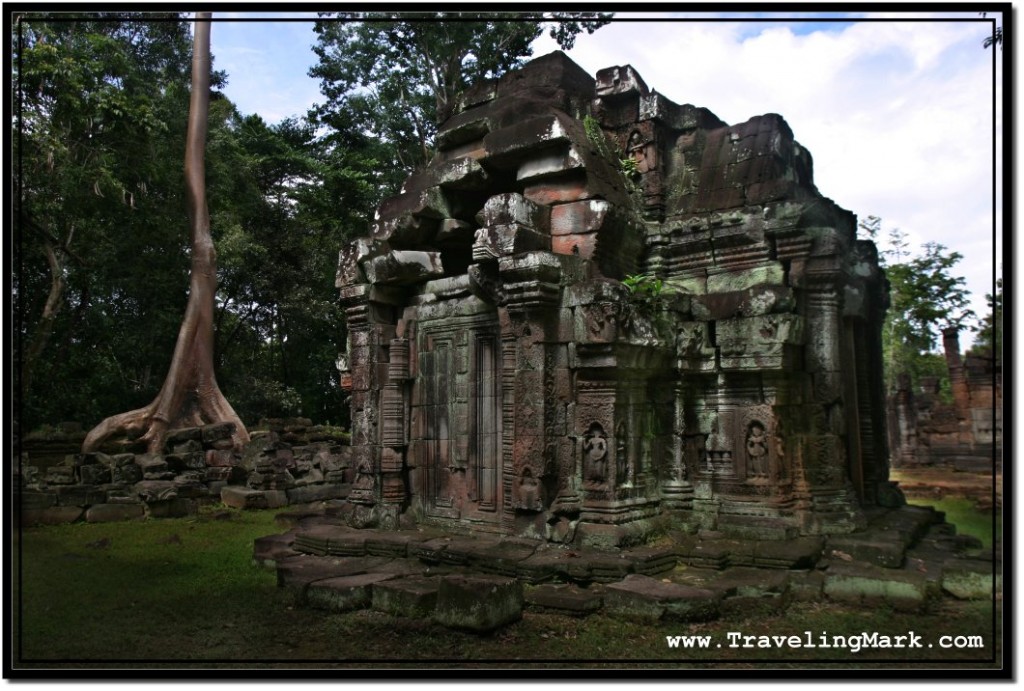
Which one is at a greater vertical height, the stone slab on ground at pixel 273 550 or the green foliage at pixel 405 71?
the green foliage at pixel 405 71

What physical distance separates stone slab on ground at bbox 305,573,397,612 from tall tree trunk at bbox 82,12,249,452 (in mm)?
11140

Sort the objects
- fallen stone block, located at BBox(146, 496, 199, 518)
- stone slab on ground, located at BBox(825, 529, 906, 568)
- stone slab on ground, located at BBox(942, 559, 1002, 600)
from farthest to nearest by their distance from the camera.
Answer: fallen stone block, located at BBox(146, 496, 199, 518), stone slab on ground, located at BBox(825, 529, 906, 568), stone slab on ground, located at BBox(942, 559, 1002, 600)

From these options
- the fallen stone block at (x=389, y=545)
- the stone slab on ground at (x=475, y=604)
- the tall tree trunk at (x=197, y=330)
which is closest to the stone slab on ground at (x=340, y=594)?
the stone slab on ground at (x=475, y=604)

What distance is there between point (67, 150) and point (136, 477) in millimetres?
6035

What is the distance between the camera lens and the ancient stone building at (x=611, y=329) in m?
7.16

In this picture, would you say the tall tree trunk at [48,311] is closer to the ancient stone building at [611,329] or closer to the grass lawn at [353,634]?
the ancient stone building at [611,329]

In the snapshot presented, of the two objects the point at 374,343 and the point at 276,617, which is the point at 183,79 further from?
the point at 276,617

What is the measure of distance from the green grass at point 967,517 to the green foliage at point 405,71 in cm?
1316

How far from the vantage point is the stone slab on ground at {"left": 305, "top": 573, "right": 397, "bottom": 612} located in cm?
592

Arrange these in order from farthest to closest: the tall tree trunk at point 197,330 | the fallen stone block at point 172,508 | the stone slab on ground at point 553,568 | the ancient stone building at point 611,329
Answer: the tall tree trunk at point 197,330 < the fallen stone block at point 172,508 < the ancient stone building at point 611,329 < the stone slab on ground at point 553,568

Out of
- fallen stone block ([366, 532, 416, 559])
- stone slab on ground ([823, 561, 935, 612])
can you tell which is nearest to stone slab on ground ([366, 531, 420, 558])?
fallen stone block ([366, 532, 416, 559])

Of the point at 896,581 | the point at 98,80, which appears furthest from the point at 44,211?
the point at 896,581

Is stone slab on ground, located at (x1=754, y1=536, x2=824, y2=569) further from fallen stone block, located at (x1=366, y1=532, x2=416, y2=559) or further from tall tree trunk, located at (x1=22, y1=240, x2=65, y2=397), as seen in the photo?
tall tree trunk, located at (x1=22, y1=240, x2=65, y2=397)

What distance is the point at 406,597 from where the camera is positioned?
5.61m
